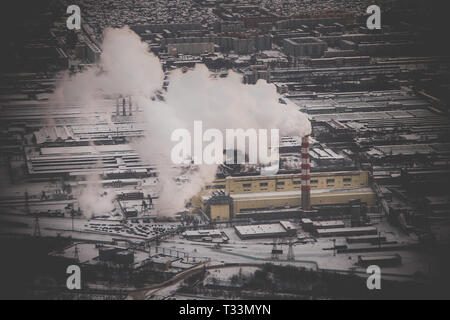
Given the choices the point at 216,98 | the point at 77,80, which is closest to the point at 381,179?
the point at 216,98

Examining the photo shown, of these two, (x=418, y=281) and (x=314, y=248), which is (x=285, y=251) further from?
(x=418, y=281)

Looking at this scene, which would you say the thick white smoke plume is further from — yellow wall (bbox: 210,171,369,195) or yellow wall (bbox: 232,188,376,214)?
yellow wall (bbox: 232,188,376,214)

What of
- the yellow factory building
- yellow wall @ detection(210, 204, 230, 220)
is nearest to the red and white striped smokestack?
the yellow factory building

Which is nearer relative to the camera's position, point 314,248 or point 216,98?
point 314,248

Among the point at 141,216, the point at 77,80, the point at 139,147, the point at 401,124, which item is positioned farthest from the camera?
the point at 77,80

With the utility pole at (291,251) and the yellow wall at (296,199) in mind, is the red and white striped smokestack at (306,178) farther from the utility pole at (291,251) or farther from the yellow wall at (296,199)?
the utility pole at (291,251)

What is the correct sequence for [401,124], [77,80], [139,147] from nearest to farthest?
[139,147]
[401,124]
[77,80]
